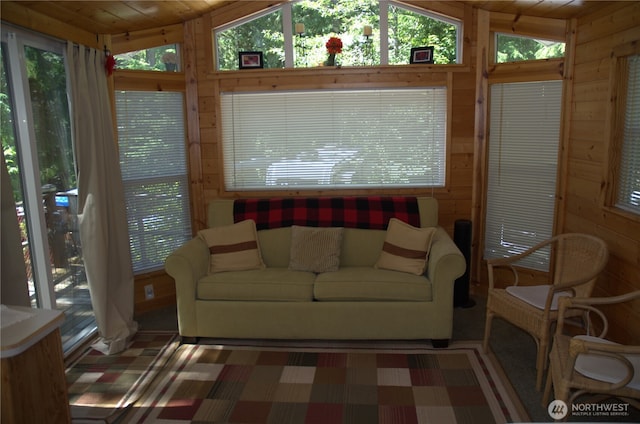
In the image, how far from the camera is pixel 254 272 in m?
3.65

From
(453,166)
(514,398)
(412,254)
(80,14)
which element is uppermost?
(80,14)

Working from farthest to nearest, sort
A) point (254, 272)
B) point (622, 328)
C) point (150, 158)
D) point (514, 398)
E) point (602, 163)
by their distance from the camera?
point (150, 158), point (254, 272), point (602, 163), point (622, 328), point (514, 398)

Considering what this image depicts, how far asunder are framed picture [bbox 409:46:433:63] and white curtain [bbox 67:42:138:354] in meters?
2.46

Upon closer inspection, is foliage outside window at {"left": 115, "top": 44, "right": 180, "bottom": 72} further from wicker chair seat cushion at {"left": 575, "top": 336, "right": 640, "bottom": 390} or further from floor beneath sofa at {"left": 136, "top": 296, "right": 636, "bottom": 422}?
wicker chair seat cushion at {"left": 575, "top": 336, "right": 640, "bottom": 390}

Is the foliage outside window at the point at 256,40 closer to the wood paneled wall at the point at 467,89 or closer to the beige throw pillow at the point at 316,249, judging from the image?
the wood paneled wall at the point at 467,89

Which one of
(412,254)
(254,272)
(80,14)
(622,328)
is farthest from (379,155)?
(80,14)

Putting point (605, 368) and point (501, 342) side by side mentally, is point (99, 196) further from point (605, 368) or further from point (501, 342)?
point (605, 368)

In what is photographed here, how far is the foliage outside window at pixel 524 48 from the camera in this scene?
150 inches

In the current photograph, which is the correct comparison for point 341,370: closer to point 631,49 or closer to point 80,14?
point 631,49

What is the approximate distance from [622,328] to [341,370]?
174 centimetres

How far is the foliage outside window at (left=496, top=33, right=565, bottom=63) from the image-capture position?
3812mm

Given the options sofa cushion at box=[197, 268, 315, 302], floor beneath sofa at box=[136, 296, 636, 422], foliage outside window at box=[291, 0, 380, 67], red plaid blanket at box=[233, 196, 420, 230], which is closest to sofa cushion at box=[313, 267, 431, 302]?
sofa cushion at box=[197, 268, 315, 302]

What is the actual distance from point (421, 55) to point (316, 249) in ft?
6.16

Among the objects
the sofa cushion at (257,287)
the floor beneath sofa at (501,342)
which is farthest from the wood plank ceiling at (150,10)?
the floor beneath sofa at (501,342)
